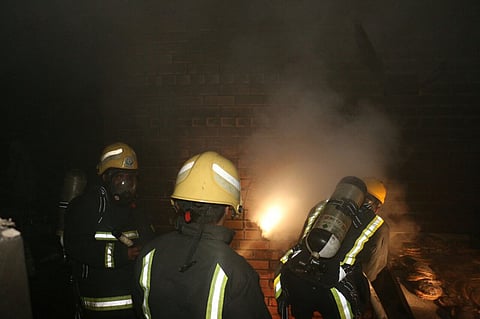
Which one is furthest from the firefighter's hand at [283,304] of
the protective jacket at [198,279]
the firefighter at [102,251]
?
the firefighter at [102,251]

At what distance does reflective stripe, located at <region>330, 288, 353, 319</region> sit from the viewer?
2457 mm

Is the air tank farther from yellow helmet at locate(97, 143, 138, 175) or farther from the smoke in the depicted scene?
yellow helmet at locate(97, 143, 138, 175)

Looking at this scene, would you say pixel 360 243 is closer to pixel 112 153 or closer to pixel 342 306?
pixel 342 306

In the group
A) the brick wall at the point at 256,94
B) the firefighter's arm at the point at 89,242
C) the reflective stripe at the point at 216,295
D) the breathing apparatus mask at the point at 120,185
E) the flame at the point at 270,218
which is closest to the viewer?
the reflective stripe at the point at 216,295

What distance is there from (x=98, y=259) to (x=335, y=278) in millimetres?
2108

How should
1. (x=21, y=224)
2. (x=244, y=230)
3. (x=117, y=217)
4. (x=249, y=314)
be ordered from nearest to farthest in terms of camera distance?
(x=249, y=314) < (x=117, y=217) < (x=244, y=230) < (x=21, y=224)

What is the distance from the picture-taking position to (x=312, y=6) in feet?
12.7

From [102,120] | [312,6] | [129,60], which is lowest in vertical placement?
[102,120]

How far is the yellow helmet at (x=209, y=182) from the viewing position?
5.76ft

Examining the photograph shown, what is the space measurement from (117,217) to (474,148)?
14.5ft

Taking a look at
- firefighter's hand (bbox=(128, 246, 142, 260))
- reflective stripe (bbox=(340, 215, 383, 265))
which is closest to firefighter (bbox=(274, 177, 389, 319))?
reflective stripe (bbox=(340, 215, 383, 265))

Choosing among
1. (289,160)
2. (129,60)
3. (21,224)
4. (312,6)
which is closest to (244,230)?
(289,160)

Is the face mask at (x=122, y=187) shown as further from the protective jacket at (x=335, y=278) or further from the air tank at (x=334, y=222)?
the air tank at (x=334, y=222)

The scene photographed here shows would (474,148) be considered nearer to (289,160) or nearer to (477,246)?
(477,246)
